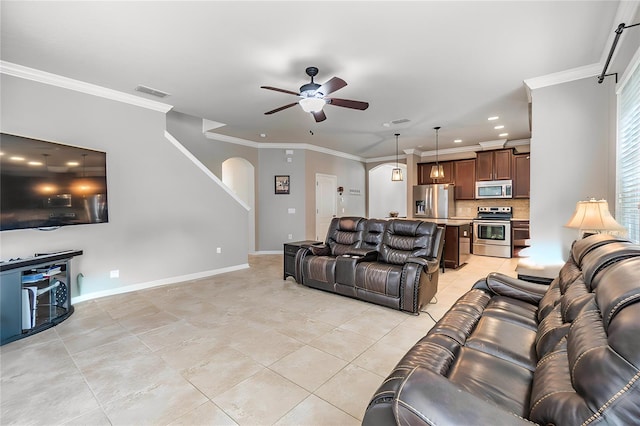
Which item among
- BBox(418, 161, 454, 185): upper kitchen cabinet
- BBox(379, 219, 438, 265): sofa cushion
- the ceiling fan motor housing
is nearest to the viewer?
the ceiling fan motor housing

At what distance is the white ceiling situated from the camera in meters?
2.27

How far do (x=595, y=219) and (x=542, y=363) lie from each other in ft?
6.76

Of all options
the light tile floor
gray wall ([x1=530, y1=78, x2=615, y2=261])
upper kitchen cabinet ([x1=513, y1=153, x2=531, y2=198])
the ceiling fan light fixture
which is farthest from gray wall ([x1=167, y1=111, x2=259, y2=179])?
upper kitchen cabinet ([x1=513, y1=153, x2=531, y2=198])

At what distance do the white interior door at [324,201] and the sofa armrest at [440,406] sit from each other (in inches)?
261

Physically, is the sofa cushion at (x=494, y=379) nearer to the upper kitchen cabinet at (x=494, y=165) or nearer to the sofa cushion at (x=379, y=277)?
the sofa cushion at (x=379, y=277)

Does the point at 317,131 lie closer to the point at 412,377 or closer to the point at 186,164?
the point at 186,164

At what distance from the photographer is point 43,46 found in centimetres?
273

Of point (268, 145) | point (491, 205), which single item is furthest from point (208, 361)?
point (491, 205)

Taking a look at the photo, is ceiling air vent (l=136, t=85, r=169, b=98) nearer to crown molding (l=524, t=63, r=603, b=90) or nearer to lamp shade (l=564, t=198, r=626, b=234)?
crown molding (l=524, t=63, r=603, b=90)

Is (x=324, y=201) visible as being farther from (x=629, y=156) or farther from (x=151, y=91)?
(x=629, y=156)

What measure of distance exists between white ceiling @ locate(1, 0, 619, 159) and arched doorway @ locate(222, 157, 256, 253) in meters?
2.61

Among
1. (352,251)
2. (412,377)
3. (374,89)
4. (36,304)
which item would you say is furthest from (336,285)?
(36,304)

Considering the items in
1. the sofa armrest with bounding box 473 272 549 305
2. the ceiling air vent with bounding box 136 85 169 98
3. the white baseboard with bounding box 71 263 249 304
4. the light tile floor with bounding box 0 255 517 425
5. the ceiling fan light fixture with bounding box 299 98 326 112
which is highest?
the ceiling air vent with bounding box 136 85 169 98

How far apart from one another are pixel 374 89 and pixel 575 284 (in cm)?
312
